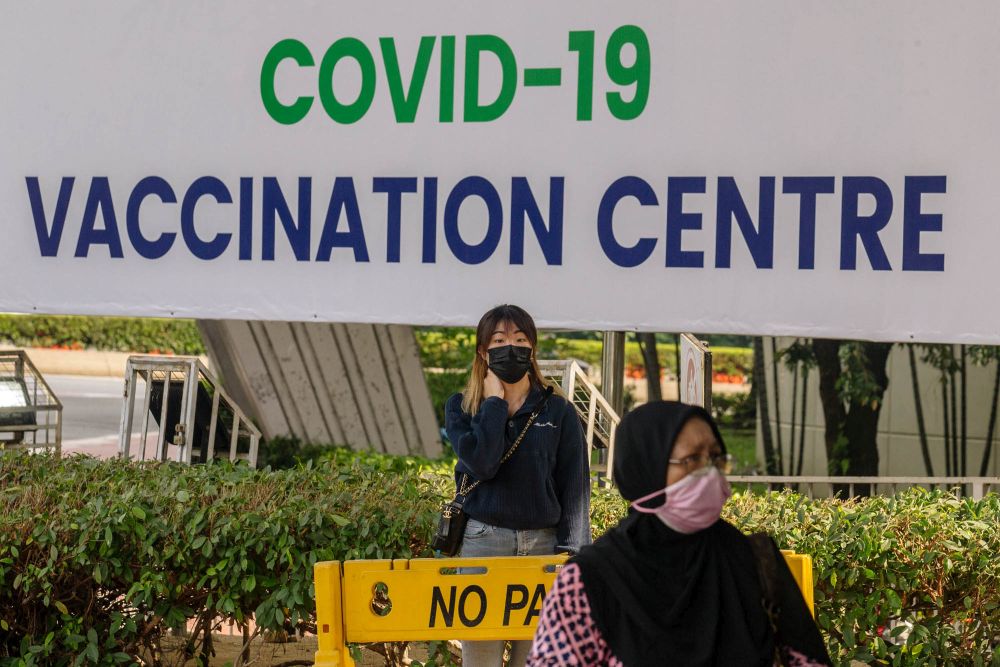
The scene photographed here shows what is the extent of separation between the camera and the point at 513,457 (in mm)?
4090

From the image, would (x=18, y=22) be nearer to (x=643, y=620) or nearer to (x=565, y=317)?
(x=565, y=317)

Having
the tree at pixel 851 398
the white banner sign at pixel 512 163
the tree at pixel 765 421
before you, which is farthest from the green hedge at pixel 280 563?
the tree at pixel 765 421

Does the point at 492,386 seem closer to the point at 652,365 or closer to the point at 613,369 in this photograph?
the point at 613,369

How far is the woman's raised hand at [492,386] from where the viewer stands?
162 inches

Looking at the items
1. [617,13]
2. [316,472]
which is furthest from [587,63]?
[316,472]

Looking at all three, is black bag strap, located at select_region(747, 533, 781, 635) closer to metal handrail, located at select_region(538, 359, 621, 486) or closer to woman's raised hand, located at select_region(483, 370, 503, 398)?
woman's raised hand, located at select_region(483, 370, 503, 398)

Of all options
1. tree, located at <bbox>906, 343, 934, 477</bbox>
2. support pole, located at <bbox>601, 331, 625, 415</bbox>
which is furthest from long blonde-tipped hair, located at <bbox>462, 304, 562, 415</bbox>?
tree, located at <bbox>906, 343, 934, 477</bbox>

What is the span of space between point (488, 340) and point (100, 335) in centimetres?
2286

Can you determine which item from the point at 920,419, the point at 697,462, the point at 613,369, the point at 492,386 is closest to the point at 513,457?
the point at 492,386

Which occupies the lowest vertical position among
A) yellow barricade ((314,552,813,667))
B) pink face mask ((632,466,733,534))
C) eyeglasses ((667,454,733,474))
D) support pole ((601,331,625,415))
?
yellow barricade ((314,552,813,667))

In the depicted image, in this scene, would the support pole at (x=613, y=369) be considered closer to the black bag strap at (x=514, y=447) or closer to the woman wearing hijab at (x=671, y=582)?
the black bag strap at (x=514, y=447)

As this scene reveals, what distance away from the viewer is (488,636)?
3.80 metres

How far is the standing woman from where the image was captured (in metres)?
4.04

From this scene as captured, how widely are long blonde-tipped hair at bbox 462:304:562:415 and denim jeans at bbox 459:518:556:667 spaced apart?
40 cm
